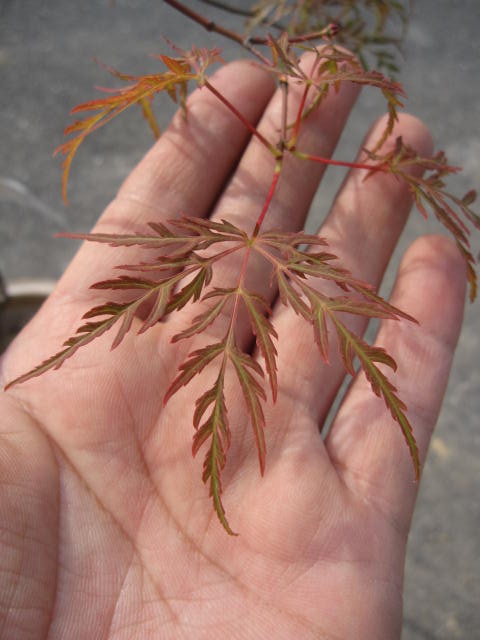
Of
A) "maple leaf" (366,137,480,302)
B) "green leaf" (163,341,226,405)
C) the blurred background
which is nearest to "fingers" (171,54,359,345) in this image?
"maple leaf" (366,137,480,302)

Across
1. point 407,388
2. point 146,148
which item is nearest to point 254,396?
point 407,388

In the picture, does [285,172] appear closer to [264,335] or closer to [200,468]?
[264,335]

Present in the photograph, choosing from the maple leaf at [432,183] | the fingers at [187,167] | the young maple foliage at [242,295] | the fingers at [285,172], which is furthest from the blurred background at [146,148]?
the maple leaf at [432,183]

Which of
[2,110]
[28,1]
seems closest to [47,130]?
[2,110]

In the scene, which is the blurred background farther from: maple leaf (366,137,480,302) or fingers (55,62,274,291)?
maple leaf (366,137,480,302)

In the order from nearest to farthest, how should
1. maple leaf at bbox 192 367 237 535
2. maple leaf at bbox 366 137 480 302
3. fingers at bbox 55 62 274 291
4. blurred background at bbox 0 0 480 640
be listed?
maple leaf at bbox 192 367 237 535 → maple leaf at bbox 366 137 480 302 → fingers at bbox 55 62 274 291 → blurred background at bbox 0 0 480 640

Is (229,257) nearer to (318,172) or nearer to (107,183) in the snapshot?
(318,172)

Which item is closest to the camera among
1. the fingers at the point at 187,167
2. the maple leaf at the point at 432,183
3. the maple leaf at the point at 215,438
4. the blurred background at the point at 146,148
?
the maple leaf at the point at 215,438

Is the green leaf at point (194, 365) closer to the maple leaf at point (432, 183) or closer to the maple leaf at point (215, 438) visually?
the maple leaf at point (215, 438)
